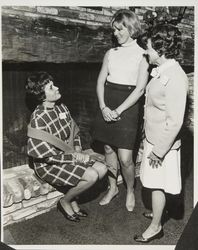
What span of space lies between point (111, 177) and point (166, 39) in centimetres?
64

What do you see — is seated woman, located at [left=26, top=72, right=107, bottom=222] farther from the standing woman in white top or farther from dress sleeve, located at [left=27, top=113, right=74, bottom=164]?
the standing woman in white top

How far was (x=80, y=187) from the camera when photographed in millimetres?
1593

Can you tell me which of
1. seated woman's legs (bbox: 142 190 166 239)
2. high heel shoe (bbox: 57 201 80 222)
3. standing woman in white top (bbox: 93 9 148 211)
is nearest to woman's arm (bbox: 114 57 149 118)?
standing woman in white top (bbox: 93 9 148 211)

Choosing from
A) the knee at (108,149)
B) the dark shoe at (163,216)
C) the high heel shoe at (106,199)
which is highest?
the knee at (108,149)

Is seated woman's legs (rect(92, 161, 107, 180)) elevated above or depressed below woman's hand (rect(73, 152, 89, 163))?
below

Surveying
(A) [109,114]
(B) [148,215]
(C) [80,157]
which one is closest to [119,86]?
(A) [109,114]

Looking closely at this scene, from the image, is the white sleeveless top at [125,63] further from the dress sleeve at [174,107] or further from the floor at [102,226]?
the floor at [102,226]

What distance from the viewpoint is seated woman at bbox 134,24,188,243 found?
1.39 meters

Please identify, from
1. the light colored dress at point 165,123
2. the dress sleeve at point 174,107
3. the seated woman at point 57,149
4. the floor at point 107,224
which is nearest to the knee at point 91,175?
the seated woman at point 57,149

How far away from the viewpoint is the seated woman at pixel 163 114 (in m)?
1.39

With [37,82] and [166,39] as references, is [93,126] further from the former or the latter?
[166,39]

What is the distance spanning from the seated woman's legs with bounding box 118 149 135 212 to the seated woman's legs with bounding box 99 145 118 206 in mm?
35

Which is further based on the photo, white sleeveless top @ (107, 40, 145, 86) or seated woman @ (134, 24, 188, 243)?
white sleeveless top @ (107, 40, 145, 86)

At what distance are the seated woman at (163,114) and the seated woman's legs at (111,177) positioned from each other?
0.17 meters
